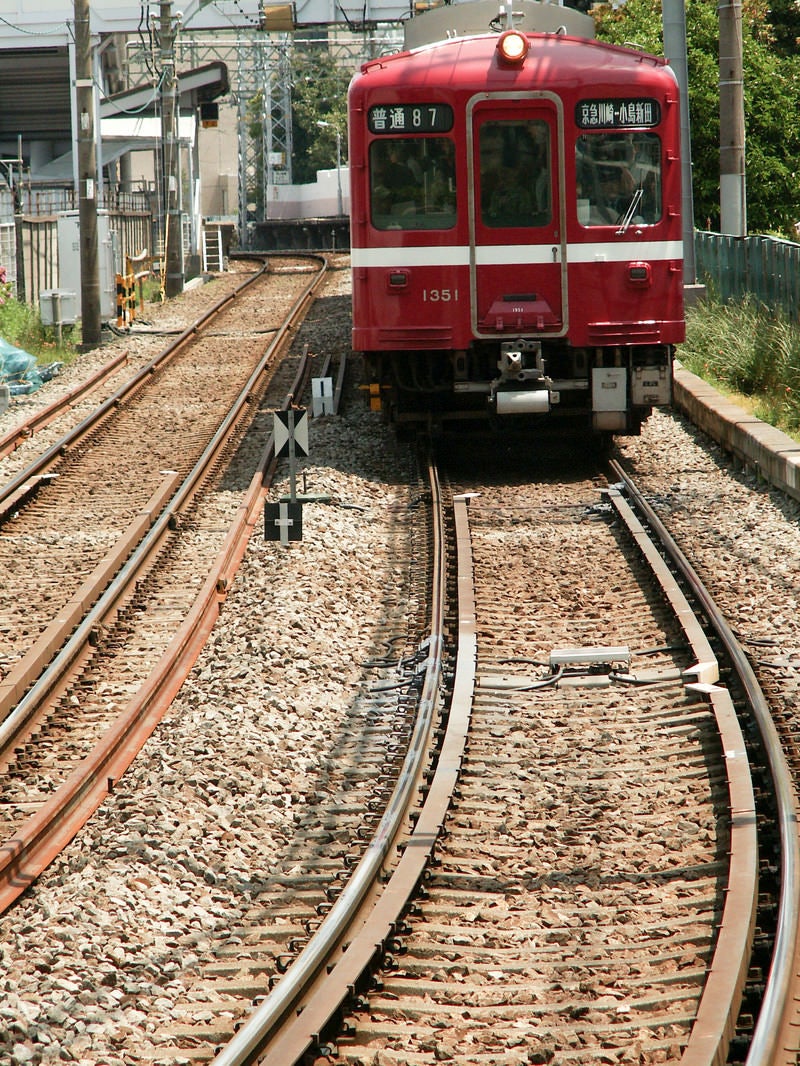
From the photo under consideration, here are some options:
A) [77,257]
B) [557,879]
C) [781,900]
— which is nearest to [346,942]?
[557,879]

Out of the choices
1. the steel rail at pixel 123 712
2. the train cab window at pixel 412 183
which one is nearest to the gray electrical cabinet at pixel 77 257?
the train cab window at pixel 412 183

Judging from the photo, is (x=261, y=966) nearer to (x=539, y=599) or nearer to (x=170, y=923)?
(x=170, y=923)

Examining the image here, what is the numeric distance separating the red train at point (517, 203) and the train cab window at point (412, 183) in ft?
0.04

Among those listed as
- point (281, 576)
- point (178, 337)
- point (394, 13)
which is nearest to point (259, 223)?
point (394, 13)

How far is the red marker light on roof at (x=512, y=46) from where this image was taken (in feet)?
38.0

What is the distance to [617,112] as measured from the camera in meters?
11.7

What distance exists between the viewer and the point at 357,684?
7293 mm

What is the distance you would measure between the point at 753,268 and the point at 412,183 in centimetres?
665

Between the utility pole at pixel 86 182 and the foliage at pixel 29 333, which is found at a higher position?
the utility pole at pixel 86 182

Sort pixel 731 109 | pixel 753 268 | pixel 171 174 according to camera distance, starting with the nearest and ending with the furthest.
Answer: pixel 753 268 < pixel 731 109 < pixel 171 174

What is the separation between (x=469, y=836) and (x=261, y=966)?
45.6 inches

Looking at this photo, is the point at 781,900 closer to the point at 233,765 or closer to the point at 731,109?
the point at 233,765

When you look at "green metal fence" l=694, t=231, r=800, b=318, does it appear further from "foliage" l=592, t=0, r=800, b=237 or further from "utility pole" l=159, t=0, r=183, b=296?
"utility pole" l=159, t=0, r=183, b=296

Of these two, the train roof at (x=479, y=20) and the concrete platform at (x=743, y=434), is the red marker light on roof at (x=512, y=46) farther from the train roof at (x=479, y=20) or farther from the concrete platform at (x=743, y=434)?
the concrete platform at (x=743, y=434)
